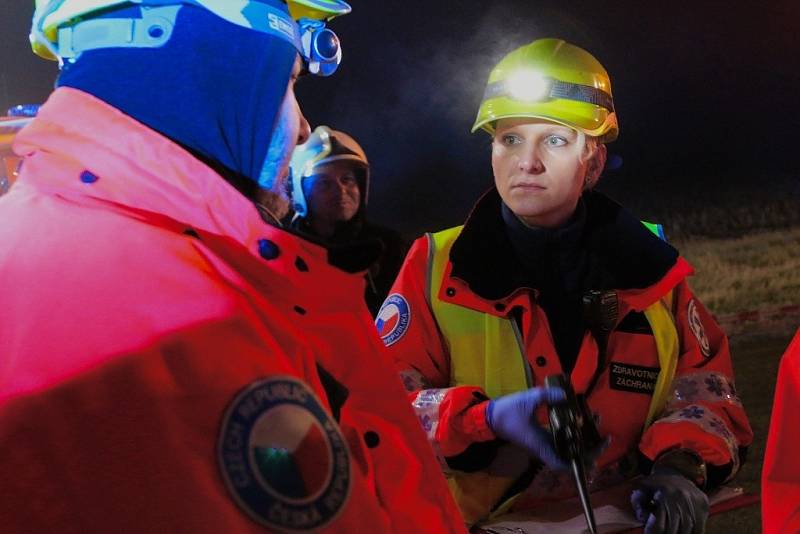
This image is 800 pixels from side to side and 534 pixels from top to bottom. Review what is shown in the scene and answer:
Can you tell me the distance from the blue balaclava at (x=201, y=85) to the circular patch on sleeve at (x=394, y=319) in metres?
1.05

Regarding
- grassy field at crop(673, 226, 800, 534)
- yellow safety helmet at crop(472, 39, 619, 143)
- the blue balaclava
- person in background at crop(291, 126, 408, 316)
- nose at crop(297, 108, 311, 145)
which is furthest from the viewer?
grassy field at crop(673, 226, 800, 534)

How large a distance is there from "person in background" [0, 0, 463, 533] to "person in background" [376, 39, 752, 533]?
0.80 metres

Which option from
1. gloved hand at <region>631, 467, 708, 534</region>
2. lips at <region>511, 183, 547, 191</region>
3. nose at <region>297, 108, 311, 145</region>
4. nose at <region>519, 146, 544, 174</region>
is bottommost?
gloved hand at <region>631, 467, 708, 534</region>

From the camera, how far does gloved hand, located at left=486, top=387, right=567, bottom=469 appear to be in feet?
5.37

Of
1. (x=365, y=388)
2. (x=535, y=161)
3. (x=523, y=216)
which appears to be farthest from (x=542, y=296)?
(x=365, y=388)

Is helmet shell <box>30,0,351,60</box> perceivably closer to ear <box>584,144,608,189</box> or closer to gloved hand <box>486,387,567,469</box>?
gloved hand <box>486,387,567,469</box>

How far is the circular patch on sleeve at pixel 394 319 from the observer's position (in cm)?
210

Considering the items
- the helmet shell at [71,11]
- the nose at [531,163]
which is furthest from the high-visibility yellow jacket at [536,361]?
the helmet shell at [71,11]

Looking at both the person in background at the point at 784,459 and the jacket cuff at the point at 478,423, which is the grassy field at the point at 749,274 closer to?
the jacket cuff at the point at 478,423

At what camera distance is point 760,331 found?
6.67m

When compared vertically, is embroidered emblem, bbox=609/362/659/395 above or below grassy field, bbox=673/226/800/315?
below

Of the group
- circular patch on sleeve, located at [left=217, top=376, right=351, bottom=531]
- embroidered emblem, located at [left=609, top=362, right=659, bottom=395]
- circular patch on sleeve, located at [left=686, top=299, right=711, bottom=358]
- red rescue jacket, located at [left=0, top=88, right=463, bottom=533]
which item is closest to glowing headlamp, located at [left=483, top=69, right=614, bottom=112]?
circular patch on sleeve, located at [left=686, top=299, right=711, bottom=358]


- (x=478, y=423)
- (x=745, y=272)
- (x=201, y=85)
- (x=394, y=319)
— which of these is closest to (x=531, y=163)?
(x=394, y=319)

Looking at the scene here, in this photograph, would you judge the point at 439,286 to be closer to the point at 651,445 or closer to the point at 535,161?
the point at 535,161
